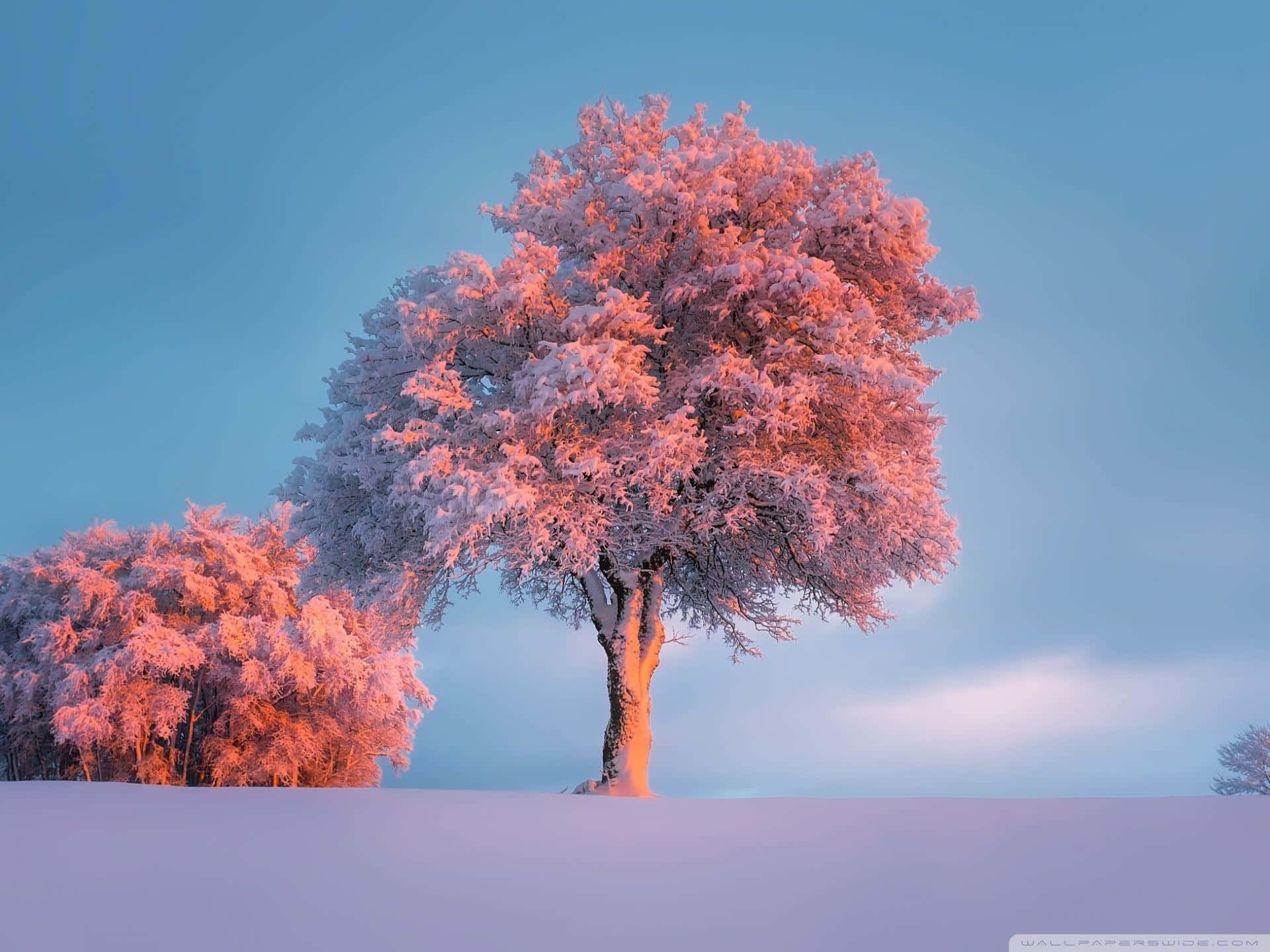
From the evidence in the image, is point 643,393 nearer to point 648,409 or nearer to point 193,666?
point 648,409

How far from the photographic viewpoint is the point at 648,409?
14781mm

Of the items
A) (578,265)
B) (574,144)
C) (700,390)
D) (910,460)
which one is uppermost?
(574,144)

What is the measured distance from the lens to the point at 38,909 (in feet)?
22.0

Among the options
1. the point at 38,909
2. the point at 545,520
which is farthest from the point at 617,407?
the point at 38,909

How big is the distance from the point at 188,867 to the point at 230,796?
6.26 metres

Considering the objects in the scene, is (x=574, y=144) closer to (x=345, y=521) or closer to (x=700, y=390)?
(x=700, y=390)

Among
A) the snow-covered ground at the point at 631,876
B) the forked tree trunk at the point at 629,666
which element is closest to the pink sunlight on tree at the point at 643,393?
the forked tree trunk at the point at 629,666

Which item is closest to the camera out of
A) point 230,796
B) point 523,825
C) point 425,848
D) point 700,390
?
point 425,848

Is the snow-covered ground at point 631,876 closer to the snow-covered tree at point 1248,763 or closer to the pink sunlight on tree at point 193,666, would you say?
the pink sunlight on tree at point 193,666

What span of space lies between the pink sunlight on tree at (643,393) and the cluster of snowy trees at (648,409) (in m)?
0.05

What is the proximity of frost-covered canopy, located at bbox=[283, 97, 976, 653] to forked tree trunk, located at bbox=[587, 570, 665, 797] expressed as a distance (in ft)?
1.53

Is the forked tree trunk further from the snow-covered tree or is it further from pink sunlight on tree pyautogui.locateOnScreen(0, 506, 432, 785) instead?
the snow-covered tree

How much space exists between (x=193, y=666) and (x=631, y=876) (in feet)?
89.1

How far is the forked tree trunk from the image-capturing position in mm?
16875
